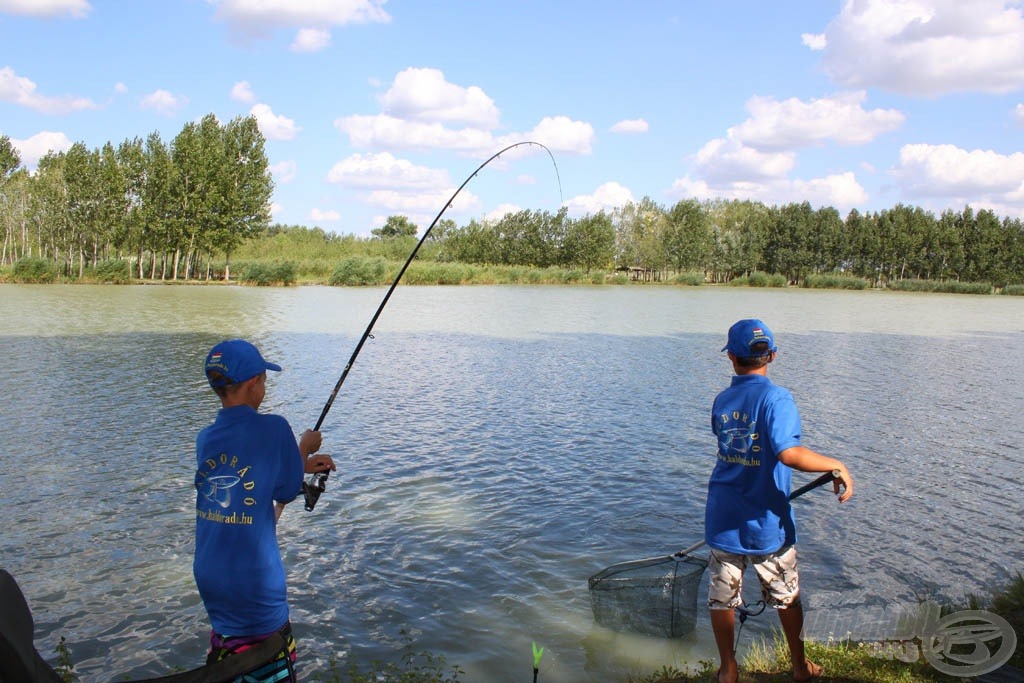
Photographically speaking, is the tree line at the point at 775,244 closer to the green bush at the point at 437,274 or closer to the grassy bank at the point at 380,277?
the grassy bank at the point at 380,277

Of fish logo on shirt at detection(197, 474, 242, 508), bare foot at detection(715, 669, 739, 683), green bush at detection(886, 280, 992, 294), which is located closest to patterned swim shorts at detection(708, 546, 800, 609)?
bare foot at detection(715, 669, 739, 683)

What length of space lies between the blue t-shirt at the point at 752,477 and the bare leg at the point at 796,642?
0.42 m

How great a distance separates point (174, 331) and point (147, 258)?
59.3 meters

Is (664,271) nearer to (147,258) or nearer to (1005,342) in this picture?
(147,258)

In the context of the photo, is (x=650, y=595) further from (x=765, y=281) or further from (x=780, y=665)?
(x=765, y=281)

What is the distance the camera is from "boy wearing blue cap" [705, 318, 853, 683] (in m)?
4.09

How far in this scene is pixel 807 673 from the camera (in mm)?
4281

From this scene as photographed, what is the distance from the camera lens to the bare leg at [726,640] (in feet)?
14.0

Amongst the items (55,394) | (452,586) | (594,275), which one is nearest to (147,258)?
(594,275)

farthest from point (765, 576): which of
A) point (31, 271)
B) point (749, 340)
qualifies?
point (31, 271)

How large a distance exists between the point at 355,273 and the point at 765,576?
67684mm

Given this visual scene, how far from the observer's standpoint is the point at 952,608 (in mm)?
5445

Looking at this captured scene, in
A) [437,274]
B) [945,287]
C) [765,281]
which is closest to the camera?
[437,274]

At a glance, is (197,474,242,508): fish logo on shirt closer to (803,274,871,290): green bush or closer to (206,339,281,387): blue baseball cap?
(206,339,281,387): blue baseball cap
